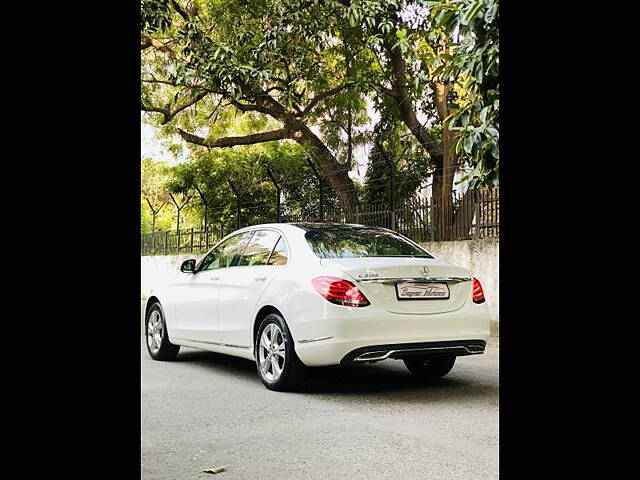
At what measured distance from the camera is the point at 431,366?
7.49 m

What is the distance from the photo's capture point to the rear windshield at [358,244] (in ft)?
22.7

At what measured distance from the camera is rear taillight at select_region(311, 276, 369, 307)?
20.5ft

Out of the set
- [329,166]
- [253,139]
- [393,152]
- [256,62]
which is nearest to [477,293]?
[256,62]

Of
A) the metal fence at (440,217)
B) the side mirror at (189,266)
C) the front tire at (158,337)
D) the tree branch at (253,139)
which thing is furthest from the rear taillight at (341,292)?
the tree branch at (253,139)

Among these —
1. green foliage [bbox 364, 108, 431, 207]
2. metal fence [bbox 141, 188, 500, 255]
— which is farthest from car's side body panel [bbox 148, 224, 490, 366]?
green foliage [bbox 364, 108, 431, 207]

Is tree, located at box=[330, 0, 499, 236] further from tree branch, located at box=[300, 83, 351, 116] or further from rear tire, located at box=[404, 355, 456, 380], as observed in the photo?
rear tire, located at box=[404, 355, 456, 380]

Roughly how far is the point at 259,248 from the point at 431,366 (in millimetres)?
2032

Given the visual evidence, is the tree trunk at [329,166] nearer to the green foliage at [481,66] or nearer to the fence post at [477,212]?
the fence post at [477,212]

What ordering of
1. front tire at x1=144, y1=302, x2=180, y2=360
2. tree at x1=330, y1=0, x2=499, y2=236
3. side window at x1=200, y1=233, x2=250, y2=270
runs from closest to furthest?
tree at x1=330, y1=0, x2=499, y2=236
side window at x1=200, y1=233, x2=250, y2=270
front tire at x1=144, y1=302, x2=180, y2=360

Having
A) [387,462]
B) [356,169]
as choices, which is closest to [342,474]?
[387,462]

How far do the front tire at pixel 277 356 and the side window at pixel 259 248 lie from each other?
0.73 metres

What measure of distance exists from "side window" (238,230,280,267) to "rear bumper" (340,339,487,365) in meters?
1.52
